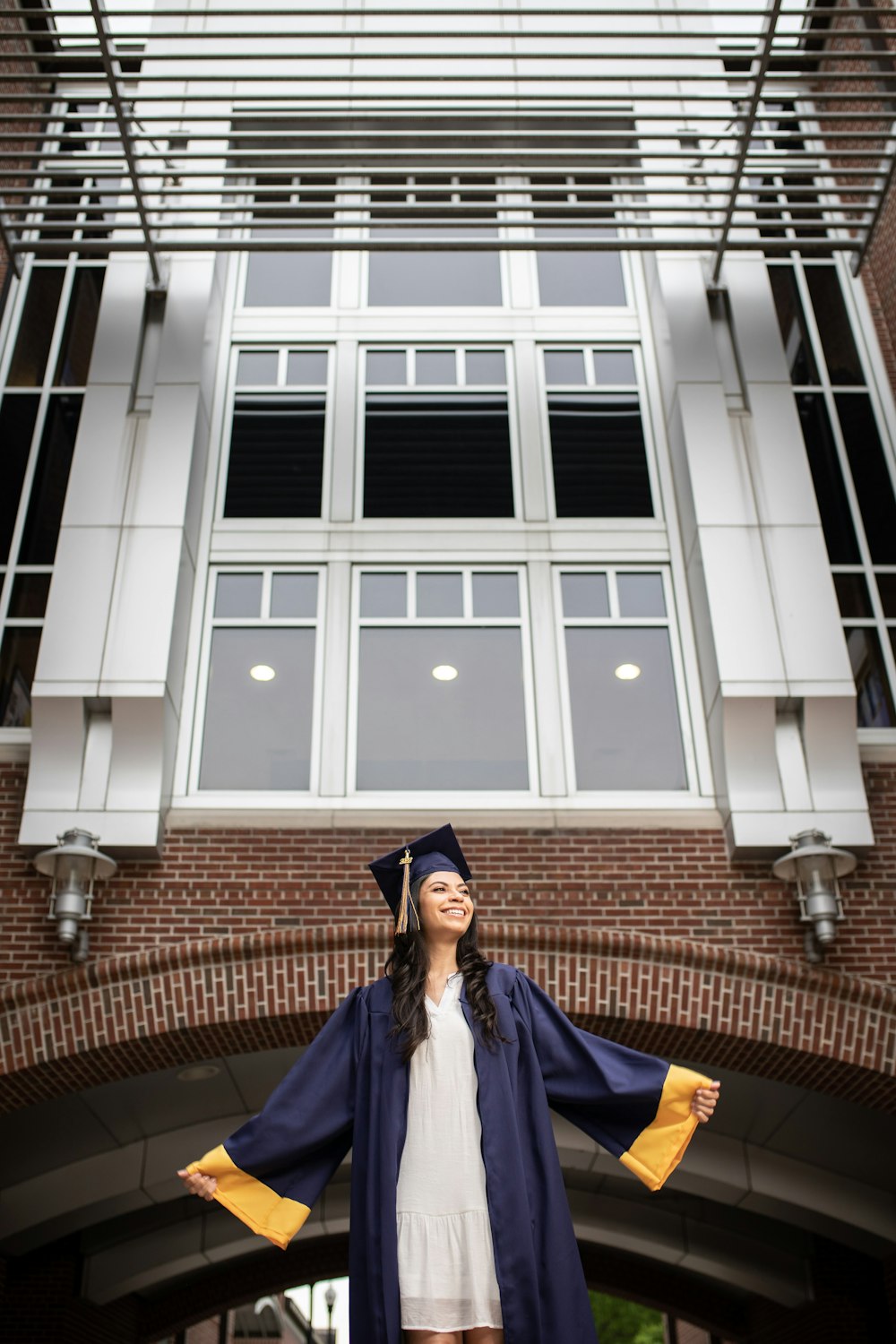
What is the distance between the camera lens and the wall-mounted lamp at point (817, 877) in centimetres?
779

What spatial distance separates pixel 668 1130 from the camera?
12.9 feet

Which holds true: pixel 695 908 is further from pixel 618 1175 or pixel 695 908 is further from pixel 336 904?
pixel 618 1175

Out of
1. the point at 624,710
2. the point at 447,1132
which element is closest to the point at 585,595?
the point at 624,710

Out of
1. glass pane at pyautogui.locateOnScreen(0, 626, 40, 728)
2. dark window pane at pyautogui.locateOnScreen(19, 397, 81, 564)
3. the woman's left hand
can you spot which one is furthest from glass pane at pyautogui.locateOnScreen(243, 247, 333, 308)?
the woman's left hand

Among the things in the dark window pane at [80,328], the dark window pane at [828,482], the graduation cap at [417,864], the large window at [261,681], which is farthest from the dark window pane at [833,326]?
the graduation cap at [417,864]

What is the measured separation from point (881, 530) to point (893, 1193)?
5.83 m

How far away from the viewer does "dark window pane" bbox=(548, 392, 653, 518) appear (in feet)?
33.2

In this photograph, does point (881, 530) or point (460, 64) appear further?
point (460, 64)

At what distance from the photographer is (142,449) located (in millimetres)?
9578

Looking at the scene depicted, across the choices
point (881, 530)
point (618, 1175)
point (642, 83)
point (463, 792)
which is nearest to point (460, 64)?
point (642, 83)

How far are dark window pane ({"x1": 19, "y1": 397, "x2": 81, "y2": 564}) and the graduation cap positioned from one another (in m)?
6.51

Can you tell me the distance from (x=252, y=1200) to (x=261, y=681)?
5.79 m

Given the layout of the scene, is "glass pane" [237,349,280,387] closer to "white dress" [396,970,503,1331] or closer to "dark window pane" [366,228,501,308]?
"dark window pane" [366,228,501,308]

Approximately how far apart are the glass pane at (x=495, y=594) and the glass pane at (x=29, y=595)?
11.4 feet
